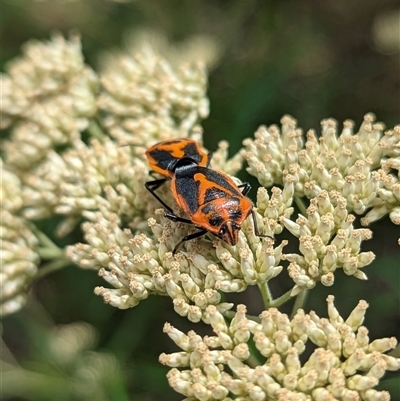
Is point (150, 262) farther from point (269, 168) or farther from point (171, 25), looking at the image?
point (171, 25)

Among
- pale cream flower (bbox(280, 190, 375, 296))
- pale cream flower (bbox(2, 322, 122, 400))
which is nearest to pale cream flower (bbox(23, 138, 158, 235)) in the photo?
pale cream flower (bbox(280, 190, 375, 296))

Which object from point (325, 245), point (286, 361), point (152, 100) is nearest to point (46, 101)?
point (152, 100)

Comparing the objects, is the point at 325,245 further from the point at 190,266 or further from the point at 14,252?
the point at 14,252

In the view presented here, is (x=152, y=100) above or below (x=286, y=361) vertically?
above

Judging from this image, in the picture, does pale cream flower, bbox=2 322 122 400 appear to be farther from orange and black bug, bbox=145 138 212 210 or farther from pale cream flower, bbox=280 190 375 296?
pale cream flower, bbox=280 190 375 296

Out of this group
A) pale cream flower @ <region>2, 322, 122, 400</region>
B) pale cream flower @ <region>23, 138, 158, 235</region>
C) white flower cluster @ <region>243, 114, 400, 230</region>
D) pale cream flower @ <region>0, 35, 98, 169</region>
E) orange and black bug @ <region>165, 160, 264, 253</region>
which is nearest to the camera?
orange and black bug @ <region>165, 160, 264, 253</region>

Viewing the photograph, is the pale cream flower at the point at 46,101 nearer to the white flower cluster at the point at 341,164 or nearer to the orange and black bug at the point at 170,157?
the orange and black bug at the point at 170,157
